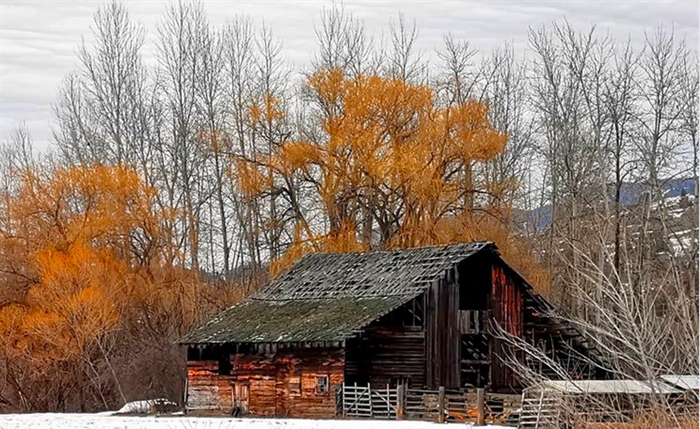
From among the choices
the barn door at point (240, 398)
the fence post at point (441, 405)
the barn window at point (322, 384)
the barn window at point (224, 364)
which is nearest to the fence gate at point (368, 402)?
the barn window at point (322, 384)

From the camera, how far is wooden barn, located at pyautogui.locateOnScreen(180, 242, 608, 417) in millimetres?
37906

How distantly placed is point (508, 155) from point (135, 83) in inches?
776

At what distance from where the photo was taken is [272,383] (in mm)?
39281

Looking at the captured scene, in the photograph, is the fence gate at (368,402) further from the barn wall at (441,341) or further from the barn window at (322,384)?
the barn wall at (441,341)

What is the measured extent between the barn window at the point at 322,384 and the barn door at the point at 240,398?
308cm

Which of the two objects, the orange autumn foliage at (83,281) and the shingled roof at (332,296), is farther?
the orange autumn foliage at (83,281)

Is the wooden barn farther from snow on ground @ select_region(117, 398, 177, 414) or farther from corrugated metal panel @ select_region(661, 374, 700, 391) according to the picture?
corrugated metal panel @ select_region(661, 374, 700, 391)

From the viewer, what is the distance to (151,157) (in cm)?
6200

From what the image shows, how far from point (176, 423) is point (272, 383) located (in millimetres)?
5640

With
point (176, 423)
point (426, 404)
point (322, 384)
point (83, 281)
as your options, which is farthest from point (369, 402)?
point (83, 281)

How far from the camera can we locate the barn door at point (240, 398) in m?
39.8

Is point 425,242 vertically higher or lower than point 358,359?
higher

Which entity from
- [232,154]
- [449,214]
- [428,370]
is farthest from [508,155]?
[428,370]

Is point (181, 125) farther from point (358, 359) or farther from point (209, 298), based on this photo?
point (358, 359)
